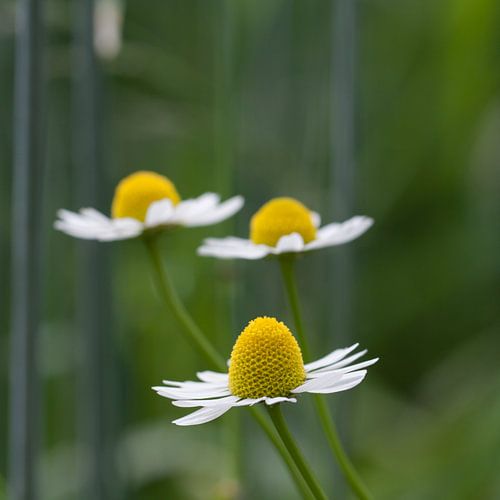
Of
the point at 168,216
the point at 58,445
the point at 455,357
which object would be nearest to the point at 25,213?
the point at 168,216

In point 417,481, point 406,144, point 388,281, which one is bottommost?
point 417,481

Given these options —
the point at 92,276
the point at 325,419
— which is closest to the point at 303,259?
the point at 92,276

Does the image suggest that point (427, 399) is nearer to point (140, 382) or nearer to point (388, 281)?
point (388, 281)

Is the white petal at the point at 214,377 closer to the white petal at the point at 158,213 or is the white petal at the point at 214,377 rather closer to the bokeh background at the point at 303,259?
the white petal at the point at 158,213

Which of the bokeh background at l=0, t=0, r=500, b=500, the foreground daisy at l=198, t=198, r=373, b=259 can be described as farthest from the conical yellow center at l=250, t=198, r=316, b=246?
the bokeh background at l=0, t=0, r=500, b=500

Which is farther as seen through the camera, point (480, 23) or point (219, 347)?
point (480, 23)
